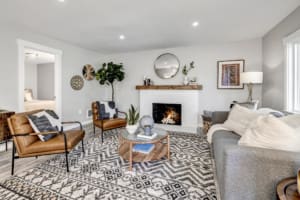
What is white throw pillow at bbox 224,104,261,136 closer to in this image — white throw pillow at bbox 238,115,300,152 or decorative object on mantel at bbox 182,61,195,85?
white throw pillow at bbox 238,115,300,152

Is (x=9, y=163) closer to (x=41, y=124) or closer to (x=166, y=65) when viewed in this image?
(x=41, y=124)

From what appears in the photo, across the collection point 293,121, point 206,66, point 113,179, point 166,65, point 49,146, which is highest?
point 166,65

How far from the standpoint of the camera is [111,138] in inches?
146

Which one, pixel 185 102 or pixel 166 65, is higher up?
pixel 166 65

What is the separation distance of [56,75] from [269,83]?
4.99 meters

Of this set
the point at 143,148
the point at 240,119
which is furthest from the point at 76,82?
the point at 240,119

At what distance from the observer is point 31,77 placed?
7.55m

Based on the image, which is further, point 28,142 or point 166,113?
point 166,113

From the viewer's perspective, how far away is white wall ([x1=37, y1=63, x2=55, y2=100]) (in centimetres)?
743

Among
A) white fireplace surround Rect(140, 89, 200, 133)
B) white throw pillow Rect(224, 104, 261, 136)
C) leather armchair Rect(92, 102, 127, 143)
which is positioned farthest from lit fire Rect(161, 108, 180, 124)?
white throw pillow Rect(224, 104, 261, 136)

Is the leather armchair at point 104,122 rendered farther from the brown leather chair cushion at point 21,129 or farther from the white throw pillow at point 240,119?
the white throw pillow at point 240,119

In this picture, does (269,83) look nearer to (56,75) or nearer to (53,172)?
(53,172)

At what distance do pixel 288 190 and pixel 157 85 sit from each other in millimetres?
4074

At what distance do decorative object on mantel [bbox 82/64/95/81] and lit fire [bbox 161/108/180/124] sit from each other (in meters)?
2.60
